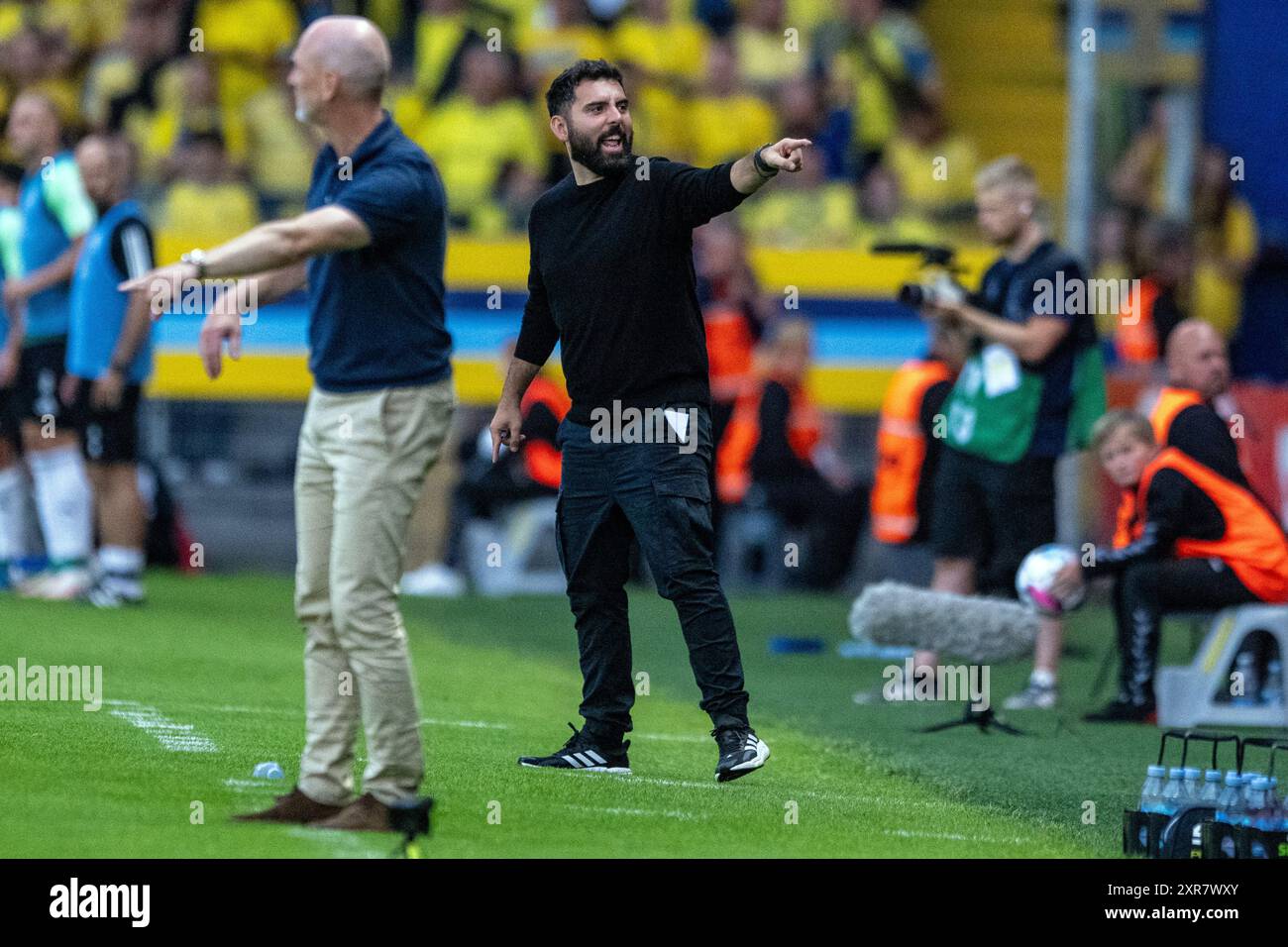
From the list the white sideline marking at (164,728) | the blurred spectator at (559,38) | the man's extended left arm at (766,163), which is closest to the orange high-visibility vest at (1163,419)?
the man's extended left arm at (766,163)

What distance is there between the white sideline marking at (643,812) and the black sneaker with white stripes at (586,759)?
70cm

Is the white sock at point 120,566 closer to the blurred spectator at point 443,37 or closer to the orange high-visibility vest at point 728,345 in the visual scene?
the orange high-visibility vest at point 728,345

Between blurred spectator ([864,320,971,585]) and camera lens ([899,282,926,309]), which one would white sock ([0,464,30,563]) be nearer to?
blurred spectator ([864,320,971,585])

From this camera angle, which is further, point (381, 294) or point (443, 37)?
point (443, 37)

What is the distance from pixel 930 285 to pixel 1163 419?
48.0 inches

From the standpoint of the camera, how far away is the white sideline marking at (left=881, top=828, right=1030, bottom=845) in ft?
23.6

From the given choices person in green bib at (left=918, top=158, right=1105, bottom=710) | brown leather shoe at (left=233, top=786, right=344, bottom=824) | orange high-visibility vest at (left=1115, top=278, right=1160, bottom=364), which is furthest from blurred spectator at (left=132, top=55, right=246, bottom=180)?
brown leather shoe at (left=233, top=786, right=344, bottom=824)

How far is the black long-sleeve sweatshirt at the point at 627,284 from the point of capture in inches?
307

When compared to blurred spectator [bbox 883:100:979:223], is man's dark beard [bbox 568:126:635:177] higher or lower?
lower

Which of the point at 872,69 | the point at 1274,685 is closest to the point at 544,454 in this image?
the point at 872,69

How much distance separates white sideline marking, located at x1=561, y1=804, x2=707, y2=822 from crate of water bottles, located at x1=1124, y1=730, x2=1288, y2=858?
130cm

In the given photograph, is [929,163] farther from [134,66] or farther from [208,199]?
[134,66]

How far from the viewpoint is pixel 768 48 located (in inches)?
717
